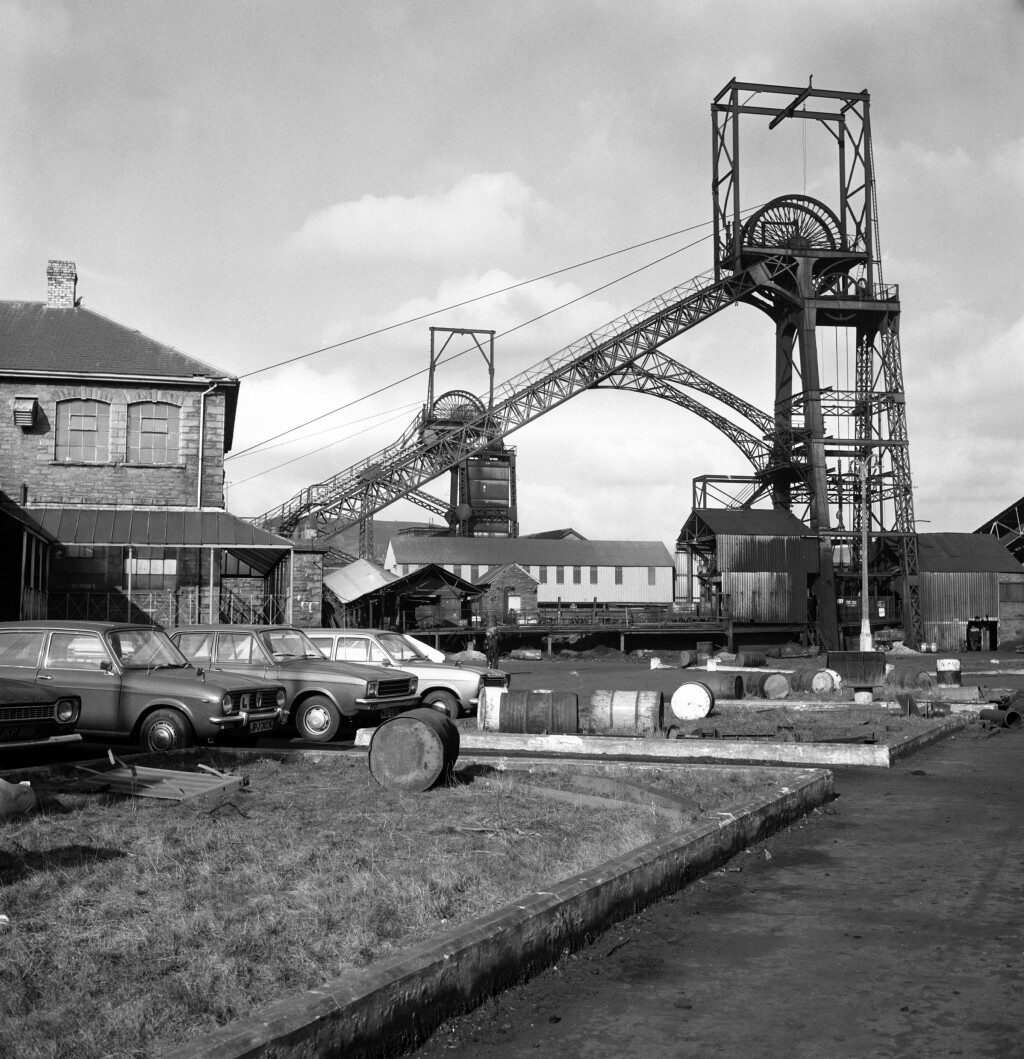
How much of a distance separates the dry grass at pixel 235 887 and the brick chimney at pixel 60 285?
2748 cm

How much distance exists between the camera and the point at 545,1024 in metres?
4.84

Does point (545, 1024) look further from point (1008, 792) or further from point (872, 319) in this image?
point (872, 319)

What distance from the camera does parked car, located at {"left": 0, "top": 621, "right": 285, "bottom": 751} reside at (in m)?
12.9

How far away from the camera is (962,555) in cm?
6344

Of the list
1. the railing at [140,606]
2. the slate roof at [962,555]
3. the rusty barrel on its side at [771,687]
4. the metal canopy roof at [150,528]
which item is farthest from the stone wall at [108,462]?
the slate roof at [962,555]

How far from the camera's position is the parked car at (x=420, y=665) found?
1764 centimetres

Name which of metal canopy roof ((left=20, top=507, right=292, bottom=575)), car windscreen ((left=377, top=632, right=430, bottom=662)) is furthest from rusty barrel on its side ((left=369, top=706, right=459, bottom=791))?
metal canopy roof ((left=20, top=507, right=292, bottom=575))

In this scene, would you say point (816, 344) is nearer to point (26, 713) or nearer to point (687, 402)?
point (687, 402)

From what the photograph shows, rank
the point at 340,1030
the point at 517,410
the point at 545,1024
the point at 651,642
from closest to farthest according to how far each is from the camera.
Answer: the point at 340,1030
the point at 545,1024
the point at 517,410
the point at 651,642

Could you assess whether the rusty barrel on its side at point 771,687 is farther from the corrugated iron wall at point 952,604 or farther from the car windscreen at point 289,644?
the corrugated iron wall at point 952,604

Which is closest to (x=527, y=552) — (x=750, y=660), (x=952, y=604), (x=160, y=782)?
(x=952, y=604)

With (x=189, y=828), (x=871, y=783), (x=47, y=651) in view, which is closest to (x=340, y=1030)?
(x=189, y=828)

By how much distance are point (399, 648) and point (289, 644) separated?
2.58 m

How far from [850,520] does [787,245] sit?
49.1 feet
